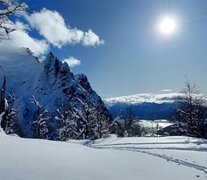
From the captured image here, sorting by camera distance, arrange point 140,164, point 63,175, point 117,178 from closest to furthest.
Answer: point 63,175 < point 117,178 < point 140,164

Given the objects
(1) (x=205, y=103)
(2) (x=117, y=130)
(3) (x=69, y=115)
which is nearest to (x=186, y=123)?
(1) (x=205, y=103)

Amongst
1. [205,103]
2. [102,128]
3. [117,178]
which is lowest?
[117,178]

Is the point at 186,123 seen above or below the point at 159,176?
above

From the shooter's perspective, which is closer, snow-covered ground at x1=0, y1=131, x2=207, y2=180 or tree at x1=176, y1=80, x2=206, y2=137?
snow-covered ground at x1=0, y1=131, x2=207, y2=180

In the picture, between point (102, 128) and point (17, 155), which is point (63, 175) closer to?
point (17, 155)

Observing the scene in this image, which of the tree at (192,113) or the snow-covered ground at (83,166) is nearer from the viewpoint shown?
the snow-covered ground at (83,166)

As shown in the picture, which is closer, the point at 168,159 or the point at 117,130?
the point at 168,159

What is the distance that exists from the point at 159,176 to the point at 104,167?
124 centimetres

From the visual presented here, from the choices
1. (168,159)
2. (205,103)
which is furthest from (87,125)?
(168,159)

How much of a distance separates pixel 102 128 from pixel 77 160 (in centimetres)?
3490

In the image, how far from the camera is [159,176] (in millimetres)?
7578

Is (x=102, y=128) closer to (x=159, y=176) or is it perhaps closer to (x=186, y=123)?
(x=186, y=123)

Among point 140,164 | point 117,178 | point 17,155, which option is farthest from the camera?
point 140,164

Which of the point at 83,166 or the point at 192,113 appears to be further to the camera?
the point at 192,113
